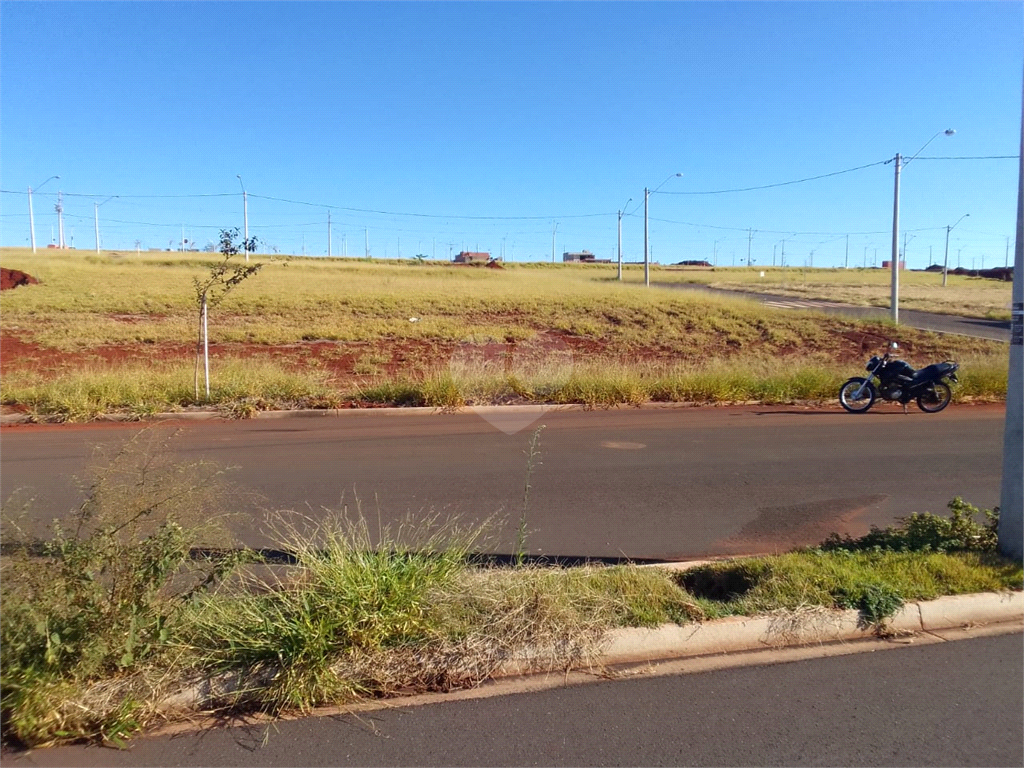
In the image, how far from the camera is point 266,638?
12.3 feet

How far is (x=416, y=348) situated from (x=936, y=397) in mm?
13755

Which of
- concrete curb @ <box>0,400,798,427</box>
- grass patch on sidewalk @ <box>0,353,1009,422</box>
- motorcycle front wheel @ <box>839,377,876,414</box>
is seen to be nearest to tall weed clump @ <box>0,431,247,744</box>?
concrete curb @ <box>0,400,798,427</box>

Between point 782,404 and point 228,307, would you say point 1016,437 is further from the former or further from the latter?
point 228,307

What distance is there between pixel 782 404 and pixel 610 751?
11418mm

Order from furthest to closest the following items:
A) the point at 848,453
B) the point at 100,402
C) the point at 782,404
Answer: the point at 782,404
the point at 100,402
the point at 848,453

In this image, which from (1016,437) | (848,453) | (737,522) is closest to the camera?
(1016,437)

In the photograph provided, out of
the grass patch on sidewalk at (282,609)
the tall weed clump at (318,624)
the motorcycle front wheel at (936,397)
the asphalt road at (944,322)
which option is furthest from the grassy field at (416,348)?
the tall weed clump at (318,624)

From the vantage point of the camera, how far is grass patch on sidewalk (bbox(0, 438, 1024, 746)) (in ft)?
11.4

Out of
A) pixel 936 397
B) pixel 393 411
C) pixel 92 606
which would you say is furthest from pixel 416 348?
pixel 92 606

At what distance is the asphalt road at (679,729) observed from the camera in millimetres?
3203

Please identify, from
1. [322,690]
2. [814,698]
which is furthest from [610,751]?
[322,690]

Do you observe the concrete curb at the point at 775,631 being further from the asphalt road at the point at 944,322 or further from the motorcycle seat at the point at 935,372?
the asphalt road at the point at 944,322

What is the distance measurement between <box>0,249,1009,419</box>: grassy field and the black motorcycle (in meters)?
1.05

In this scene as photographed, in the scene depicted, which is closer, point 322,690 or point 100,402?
point 322,690
